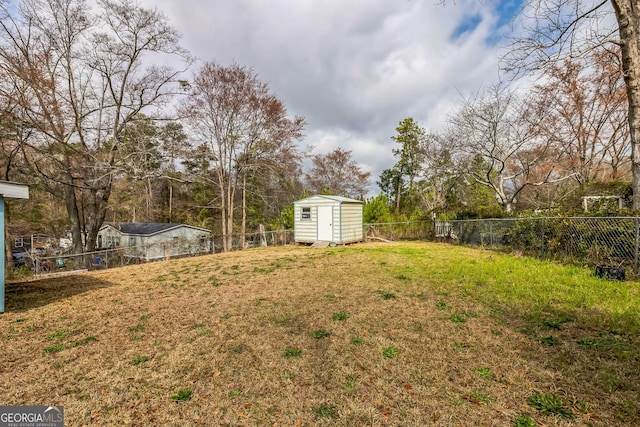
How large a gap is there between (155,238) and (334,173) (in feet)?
54.4

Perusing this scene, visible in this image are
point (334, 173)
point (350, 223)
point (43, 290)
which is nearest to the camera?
point (43, 290)

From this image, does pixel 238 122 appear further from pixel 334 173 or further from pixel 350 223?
pixel 334 173

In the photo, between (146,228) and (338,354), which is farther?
(146,228)

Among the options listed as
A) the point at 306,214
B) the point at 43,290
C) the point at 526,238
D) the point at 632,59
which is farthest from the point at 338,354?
the point at 306,214

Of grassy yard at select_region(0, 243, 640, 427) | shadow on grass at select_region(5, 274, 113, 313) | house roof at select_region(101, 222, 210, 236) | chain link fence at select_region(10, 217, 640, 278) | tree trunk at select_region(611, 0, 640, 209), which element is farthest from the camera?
house roof at select_region(101, 222, 210, 236)

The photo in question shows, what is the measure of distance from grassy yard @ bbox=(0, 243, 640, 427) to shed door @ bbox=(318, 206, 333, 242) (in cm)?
786

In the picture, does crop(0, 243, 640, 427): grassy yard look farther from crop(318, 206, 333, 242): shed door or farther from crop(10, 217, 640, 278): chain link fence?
crop(318, 206, 333, 242): shed door

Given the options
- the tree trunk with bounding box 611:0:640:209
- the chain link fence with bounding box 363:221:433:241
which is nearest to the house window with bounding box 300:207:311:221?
the chain link fence with bounding box 363:221:433:241

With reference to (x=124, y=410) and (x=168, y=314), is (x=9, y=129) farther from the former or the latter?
(x=124, y=410)

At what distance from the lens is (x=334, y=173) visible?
28.3 m

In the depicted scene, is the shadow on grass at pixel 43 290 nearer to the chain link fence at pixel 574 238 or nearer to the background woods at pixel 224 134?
the background woods at pixel 224 134

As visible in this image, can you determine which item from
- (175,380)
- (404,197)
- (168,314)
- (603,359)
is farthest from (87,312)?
(404,197)

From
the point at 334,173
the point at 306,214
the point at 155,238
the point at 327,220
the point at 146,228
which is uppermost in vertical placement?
the point at 334,173

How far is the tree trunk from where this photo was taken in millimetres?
6289
